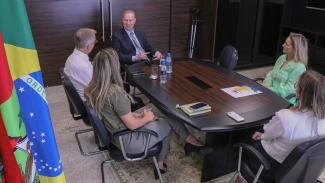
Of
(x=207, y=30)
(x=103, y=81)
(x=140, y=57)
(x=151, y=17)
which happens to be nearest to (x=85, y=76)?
(x=103, y=81)

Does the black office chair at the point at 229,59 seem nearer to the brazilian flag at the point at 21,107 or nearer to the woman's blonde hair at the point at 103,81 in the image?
the woman's blonde hair at the point at 103,81

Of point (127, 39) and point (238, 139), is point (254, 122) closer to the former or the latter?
point (238, 139)

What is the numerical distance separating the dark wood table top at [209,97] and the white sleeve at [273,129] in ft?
0.38

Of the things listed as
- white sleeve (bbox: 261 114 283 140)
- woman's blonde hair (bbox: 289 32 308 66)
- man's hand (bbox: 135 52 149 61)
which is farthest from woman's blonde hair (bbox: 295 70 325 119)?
man's hand (bbox: 135 52 149 61)

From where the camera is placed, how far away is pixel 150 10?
499 centimetres

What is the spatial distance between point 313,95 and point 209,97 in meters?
0.90

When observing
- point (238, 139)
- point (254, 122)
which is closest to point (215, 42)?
point (238, 139)

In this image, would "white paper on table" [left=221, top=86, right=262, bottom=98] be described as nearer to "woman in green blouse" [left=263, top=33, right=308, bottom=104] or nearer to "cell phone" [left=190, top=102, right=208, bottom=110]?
"cell phone" [left=190, top=102, right=208, bottom=110]

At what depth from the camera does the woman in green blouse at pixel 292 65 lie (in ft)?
10.3

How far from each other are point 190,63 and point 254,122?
1498 mm

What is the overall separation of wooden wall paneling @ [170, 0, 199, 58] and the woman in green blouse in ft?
7.59

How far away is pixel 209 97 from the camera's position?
2.68 meters

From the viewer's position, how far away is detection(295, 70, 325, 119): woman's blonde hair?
1.93 metres

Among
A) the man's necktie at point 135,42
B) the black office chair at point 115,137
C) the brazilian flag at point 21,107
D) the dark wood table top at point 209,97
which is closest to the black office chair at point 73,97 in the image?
the black office chair at point 115,137
